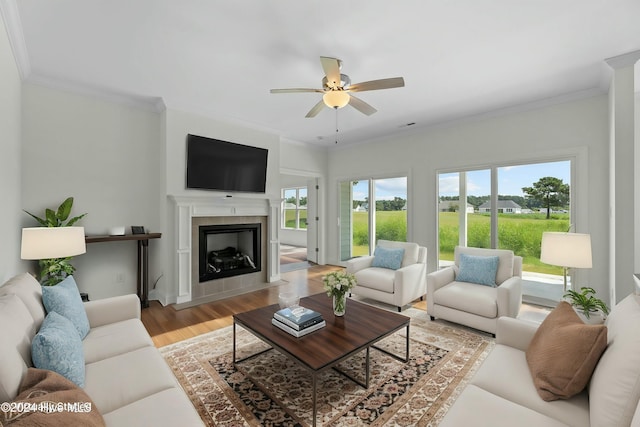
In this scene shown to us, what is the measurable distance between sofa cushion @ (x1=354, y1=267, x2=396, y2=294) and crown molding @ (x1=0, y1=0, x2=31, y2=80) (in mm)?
4068

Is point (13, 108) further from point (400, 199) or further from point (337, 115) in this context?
point (400, 199)

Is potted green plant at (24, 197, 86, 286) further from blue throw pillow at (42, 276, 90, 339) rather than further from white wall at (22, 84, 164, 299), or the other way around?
blue throw pillow at (42, 276, 90, 339)

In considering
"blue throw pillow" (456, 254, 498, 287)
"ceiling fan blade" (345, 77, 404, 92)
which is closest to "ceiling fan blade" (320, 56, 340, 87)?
"ceiling fan blade" (345, 77, 404, 92)

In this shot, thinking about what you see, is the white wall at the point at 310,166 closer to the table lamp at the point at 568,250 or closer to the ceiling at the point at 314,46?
the ceiling at the point at 314,46

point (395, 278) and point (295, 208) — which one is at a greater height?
point (295, 208)

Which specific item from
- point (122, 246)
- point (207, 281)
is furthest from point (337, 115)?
point (122, 246)

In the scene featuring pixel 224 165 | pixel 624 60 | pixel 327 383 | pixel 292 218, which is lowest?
pixel 327 383

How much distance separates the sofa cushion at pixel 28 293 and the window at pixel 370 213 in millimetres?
4868

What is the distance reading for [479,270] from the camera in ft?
11.0

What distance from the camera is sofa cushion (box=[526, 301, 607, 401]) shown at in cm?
127

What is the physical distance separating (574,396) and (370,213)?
15.4 feet

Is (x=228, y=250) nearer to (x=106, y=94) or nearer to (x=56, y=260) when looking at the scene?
(x=56, y=260)

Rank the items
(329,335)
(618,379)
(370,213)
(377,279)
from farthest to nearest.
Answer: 1. (370,213)
2. (377,279)
3. (329,335)
4. (618,379)

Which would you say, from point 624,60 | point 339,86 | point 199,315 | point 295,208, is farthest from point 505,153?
point 295,208
